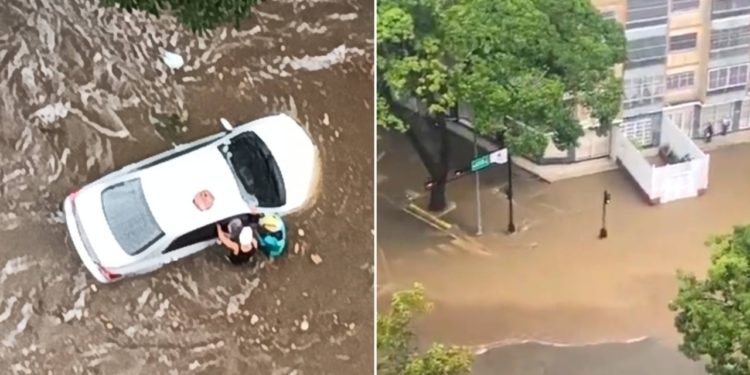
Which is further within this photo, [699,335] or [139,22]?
[139,22]

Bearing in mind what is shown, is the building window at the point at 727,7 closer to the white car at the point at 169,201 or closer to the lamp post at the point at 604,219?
the lamp post at the point at 604,219

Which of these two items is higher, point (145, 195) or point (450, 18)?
point (450, 18)

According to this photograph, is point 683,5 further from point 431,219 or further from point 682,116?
point 431,219

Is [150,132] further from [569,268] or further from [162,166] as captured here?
[569,268]

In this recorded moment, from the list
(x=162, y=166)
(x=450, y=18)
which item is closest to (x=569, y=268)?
(x=450, y=18)

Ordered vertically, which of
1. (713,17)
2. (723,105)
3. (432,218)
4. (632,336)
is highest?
(713,17)

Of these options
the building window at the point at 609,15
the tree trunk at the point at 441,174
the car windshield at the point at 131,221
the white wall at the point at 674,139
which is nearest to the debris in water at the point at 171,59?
the car windshield at the point at 131,221
